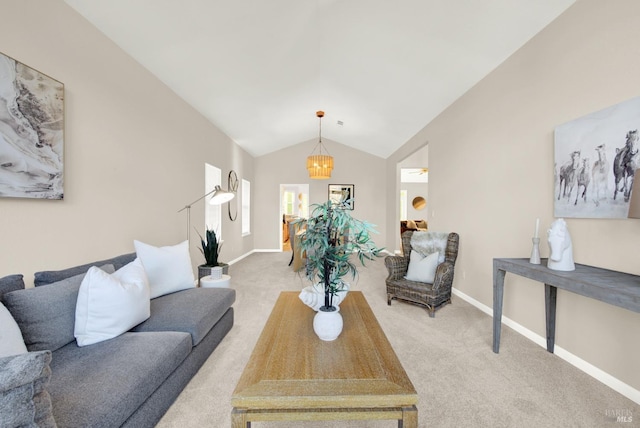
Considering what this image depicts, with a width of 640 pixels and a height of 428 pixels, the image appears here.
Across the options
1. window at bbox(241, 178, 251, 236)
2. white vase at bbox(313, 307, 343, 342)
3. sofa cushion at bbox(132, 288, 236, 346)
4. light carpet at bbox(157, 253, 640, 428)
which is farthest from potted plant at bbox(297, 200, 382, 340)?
window at bbox(241, 178, 251, 236)

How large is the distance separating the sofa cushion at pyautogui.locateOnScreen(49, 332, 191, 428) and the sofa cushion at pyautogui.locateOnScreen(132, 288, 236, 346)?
16cm

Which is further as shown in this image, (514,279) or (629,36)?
(514,279)

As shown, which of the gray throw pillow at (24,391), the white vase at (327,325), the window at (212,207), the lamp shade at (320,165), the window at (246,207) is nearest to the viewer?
the gray throw pillow at (24,391)

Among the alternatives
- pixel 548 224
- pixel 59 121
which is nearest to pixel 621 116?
pixel 548 224

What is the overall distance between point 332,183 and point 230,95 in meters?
4.32

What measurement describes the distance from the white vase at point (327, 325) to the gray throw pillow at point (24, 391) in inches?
41.2

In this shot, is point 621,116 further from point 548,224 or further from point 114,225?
point 114,225

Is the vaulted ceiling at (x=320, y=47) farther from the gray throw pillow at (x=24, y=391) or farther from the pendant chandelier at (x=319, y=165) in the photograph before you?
the gray throw pillow at (x=24, y=391)

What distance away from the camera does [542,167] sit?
2.48m

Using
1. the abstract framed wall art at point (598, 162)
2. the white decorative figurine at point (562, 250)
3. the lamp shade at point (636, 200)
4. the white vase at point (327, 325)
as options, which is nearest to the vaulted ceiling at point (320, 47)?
the abstract framed wall art at point (598, 162)

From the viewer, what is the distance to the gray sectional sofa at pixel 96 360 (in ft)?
3.48

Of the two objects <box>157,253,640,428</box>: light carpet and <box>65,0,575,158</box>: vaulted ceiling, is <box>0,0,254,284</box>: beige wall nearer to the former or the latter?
<box>65,0,575,158</box>: vaulted ceiling

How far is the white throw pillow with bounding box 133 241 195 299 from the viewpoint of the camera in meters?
2.34

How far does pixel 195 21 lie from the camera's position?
8.42ft
